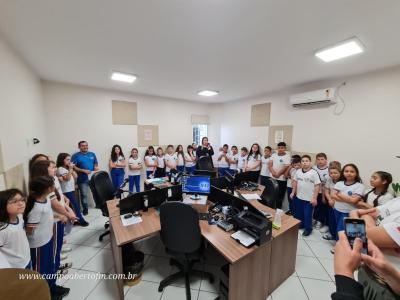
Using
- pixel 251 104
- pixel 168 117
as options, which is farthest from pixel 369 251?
pixel 168 117

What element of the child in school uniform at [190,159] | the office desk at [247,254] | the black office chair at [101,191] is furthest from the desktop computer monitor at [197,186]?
the child in school uniform at [190,159]

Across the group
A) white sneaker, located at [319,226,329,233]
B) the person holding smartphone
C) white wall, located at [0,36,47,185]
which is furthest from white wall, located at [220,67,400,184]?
white wall, located at [0,36,47,185]

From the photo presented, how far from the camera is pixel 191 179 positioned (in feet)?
8.42

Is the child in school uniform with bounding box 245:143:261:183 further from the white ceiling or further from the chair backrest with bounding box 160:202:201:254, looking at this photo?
the chair backrest with bounding box 160:202:201:254

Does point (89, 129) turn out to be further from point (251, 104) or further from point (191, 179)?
point (251, 104)

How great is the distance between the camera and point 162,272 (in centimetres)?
227

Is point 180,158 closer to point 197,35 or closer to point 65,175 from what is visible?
point 65,175

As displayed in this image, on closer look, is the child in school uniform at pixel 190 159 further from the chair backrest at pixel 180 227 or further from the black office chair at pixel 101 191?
the chair backrest at pixel 180 227

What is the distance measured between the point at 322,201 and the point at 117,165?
4.68 meters

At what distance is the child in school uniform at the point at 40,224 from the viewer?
1.61 m

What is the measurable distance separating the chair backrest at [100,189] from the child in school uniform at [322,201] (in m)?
3.92

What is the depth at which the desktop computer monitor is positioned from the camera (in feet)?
8.27

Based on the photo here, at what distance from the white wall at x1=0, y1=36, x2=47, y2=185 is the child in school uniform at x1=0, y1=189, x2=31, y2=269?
0.72 meters

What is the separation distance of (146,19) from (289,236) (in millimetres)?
2837
